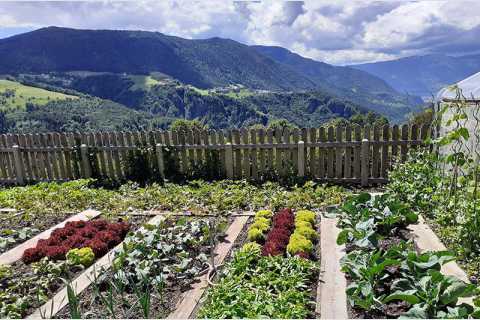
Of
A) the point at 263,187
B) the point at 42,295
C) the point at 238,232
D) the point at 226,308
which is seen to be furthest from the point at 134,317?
the point at 263,187

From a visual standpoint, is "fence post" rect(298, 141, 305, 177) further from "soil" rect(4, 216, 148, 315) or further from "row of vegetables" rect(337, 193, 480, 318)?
"soil" rect(4, 216, 148, 315)

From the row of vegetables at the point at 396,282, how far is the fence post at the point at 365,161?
12.7 feet

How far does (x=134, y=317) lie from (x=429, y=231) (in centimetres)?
335

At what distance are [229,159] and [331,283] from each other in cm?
530

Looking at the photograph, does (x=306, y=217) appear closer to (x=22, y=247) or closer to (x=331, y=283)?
(x=331, y=283)

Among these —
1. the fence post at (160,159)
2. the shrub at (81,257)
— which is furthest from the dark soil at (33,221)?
the fence post at (160,159)

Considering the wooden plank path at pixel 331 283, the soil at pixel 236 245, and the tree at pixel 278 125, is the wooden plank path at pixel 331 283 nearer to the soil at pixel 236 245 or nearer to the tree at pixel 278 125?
the soil at pixel 236 245

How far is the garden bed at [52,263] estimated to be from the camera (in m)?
3.41

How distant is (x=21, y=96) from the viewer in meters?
157

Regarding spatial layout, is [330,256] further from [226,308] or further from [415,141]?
[415,141]

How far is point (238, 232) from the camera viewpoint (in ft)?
15.8

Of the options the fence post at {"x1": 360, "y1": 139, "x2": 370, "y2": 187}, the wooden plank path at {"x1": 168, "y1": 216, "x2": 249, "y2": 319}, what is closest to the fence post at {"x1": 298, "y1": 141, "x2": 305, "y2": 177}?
the fence post at {"x1": 360, "y1": 139, "x2": 370, "y2": 187}

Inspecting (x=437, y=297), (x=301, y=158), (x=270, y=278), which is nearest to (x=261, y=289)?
(x=270, y=278)

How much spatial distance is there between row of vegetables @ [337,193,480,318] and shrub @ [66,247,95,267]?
280 cm
